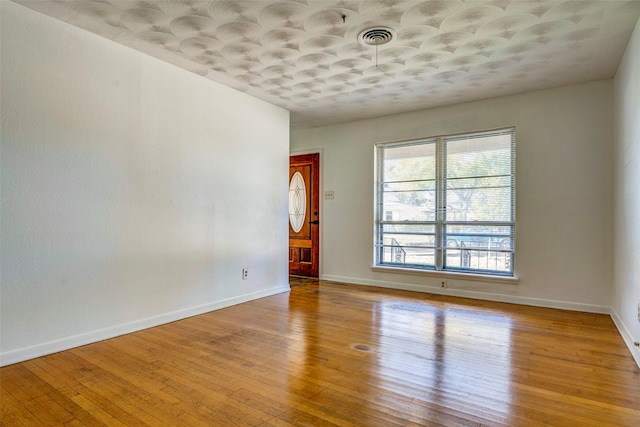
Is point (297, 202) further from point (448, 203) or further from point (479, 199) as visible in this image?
point (479, 199)

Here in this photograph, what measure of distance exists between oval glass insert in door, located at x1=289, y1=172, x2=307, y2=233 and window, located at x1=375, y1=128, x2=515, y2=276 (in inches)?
54.6

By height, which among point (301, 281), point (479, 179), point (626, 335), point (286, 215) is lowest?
point (301, 281)

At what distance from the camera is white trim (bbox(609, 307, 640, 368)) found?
8.80ft

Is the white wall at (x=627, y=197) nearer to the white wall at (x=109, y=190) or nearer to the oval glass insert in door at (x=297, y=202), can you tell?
the white wall at (x=109, y=190)

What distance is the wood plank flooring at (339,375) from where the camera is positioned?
1.94 m

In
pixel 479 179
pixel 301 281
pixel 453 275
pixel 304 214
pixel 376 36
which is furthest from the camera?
pixel 304 214

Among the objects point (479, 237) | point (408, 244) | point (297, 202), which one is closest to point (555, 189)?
point (479, 237)

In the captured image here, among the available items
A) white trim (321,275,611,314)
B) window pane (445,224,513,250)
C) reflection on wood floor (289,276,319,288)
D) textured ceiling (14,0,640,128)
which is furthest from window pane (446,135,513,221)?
reflection on wood floor (289,276,319,288)

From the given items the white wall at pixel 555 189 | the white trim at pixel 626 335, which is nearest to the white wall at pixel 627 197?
the white trim at pixel 626 335

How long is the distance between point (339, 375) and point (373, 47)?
276cm

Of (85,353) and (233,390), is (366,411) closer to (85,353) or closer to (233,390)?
(233,390)

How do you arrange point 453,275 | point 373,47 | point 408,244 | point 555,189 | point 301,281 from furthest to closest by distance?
point 301,281 → point 408,244 → point 453,275 → point 555,189 → point 373,47

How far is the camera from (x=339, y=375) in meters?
2.41

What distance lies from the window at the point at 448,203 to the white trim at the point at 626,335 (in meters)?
1.12
